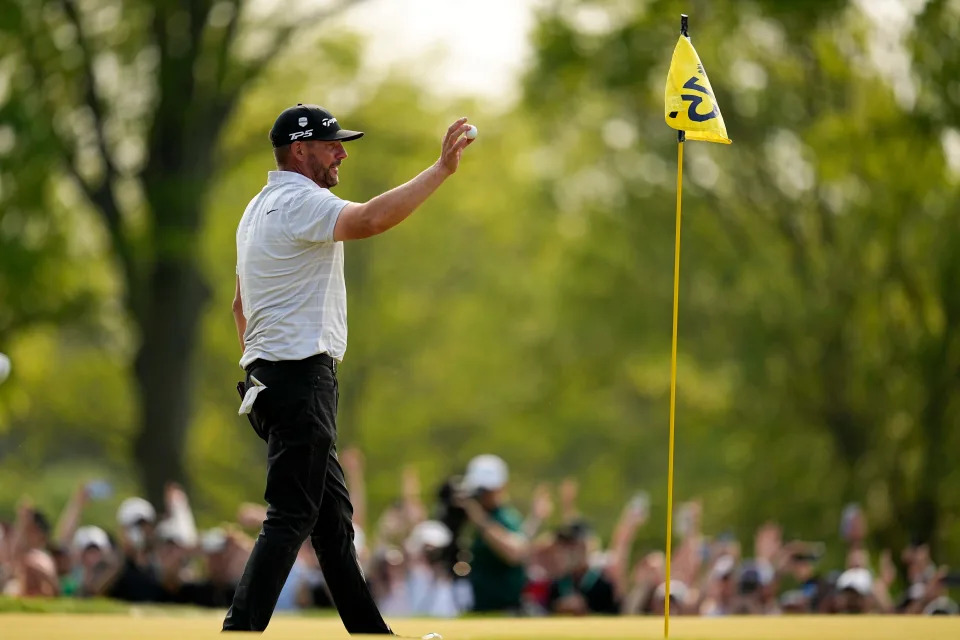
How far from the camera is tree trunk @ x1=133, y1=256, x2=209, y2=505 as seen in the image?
77.6ft

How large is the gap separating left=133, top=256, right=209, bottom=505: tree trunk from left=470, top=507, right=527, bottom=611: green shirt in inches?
475

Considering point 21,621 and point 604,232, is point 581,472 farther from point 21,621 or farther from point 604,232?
point 21,621

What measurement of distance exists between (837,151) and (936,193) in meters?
1.59

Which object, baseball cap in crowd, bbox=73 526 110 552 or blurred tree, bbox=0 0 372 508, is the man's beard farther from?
blurred tree, bbox=0 0 372 508

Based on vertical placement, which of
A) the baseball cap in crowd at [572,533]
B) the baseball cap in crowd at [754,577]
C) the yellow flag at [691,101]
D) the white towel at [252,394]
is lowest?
the baseball cap in crowd at [754,577]

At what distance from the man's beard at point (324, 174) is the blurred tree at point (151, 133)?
15982mm

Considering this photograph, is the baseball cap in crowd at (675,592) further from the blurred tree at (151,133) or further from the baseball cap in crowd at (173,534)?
the blurred tree at (151,133)

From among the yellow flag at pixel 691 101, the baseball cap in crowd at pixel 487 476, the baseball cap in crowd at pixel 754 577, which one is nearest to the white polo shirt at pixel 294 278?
the yellow flag at pixel 691 101

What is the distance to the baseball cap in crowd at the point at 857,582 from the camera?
44.0 feet

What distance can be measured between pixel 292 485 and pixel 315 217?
1058 millimetres

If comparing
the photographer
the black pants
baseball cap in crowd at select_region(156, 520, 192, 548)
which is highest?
the black pants

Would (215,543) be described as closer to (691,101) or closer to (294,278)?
(691,101)

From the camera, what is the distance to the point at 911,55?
23984 mm

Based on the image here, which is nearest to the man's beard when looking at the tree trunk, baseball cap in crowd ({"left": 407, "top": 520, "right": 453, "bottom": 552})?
baseball cap in crowd ({"left": 407, "top": 520, "right": 453, "bottom": 552})
